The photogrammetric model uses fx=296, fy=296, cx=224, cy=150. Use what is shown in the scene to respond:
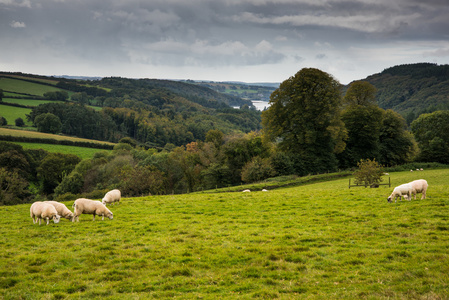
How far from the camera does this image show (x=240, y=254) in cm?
1152

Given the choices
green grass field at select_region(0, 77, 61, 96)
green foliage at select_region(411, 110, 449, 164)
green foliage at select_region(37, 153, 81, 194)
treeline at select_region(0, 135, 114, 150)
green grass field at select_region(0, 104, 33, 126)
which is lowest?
green foliage at select_region(37, 153, 81, 194)

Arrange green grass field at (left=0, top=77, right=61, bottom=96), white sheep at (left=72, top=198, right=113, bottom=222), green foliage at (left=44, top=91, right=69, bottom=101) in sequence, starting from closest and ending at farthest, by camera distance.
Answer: white sheep at (left=72, top=198, right=113, bottom=222), green grass field at (left=0, top=77, right=61, bottom=96), green foliage at (left=44, top=91, right=69, bottom=101)

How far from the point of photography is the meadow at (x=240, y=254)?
28.9ft

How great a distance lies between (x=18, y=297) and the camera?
8680mm

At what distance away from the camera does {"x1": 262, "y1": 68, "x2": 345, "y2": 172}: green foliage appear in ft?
158

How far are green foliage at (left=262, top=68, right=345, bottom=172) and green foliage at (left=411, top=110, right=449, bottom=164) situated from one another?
2267 centimetres

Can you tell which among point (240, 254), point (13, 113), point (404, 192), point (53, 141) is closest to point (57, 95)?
point (13, 113)

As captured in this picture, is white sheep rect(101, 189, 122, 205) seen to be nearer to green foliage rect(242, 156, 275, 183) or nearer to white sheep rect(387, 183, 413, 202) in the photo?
white sheep rect(387, 183, 413, 202)

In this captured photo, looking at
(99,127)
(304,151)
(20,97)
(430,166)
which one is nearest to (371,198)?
(304,151)

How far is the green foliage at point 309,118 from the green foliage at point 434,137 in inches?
892

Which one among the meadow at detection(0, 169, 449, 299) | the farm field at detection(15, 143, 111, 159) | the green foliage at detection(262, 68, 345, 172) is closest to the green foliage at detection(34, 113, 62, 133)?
the farm field at detection(15, 143, 111, 159)

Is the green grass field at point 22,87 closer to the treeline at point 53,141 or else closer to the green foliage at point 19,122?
the green foliage at point 19,122

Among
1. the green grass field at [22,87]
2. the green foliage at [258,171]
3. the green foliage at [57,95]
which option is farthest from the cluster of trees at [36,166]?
the green grass field at [22,87]

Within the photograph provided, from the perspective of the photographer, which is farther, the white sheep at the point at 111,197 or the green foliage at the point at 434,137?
the green foliage at the point at 434,137
